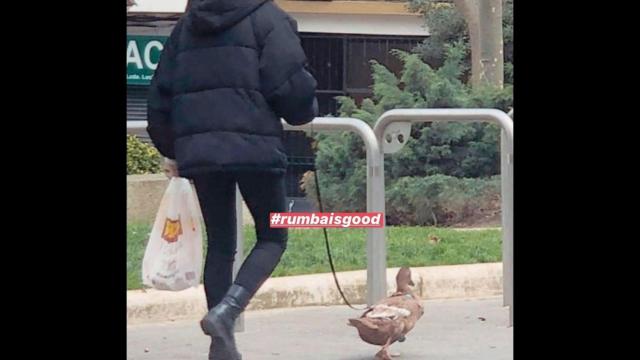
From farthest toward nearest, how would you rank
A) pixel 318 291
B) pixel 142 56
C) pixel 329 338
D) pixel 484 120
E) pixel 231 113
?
pixel 318 291
pixel 329 338
pixel 484 120
pixel 142 56
pixel 231 113

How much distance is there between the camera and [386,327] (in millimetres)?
6598

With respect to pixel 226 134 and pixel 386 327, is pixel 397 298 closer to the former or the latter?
pixel 386 327

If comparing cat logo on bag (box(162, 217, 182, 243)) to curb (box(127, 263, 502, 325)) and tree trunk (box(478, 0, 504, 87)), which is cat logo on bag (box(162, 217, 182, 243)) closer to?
curb (box(127, 263, 502, 325))

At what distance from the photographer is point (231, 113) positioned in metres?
6.45

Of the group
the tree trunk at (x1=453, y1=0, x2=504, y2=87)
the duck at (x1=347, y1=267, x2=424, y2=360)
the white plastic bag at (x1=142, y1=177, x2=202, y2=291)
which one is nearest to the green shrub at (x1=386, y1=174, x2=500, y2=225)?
the duck at (x1=347, y1=267, x2=424, y2=360)

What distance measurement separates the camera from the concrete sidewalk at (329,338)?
21.9ft

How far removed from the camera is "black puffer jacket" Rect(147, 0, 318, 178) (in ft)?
21.2

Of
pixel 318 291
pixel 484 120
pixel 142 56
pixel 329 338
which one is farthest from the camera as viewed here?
pixel 318 291

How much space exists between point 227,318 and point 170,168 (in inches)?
26.9

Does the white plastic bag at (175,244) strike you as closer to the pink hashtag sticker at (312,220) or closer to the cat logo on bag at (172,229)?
the cat logo on bag at (172,229)

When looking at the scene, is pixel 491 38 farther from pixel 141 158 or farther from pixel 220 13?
pixel 141 158

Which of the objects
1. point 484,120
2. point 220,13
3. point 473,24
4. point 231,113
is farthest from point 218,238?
point 473,24
